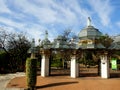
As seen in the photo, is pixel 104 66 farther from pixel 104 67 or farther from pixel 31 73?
pixel 31 73

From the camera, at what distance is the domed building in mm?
25078

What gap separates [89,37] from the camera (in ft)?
92.1

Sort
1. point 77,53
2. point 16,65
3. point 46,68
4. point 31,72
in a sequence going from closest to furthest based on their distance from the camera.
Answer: point 31,72 → point 77,53 → point 46,68 → point 16,65

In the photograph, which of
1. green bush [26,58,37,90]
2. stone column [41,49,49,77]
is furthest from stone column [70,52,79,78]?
green bush [26,58,37,90]

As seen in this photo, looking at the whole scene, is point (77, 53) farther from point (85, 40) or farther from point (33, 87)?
point (33, 87)

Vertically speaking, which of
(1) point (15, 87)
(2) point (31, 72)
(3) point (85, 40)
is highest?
(3) point (85, 40)

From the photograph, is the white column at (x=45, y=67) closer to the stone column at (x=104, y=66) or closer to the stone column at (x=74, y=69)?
the stone column at (x=74, y=69)

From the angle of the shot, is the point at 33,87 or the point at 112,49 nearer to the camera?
the point at 33,87

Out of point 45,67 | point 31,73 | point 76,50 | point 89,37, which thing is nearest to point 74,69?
point 76,50

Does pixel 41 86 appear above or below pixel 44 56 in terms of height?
below

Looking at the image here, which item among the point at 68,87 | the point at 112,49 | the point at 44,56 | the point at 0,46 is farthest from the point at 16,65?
the point at 68,87

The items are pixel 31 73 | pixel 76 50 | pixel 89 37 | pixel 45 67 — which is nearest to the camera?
pixel 31 73

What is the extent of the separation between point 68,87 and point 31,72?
3133 millimetres

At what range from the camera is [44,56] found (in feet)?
85.7
